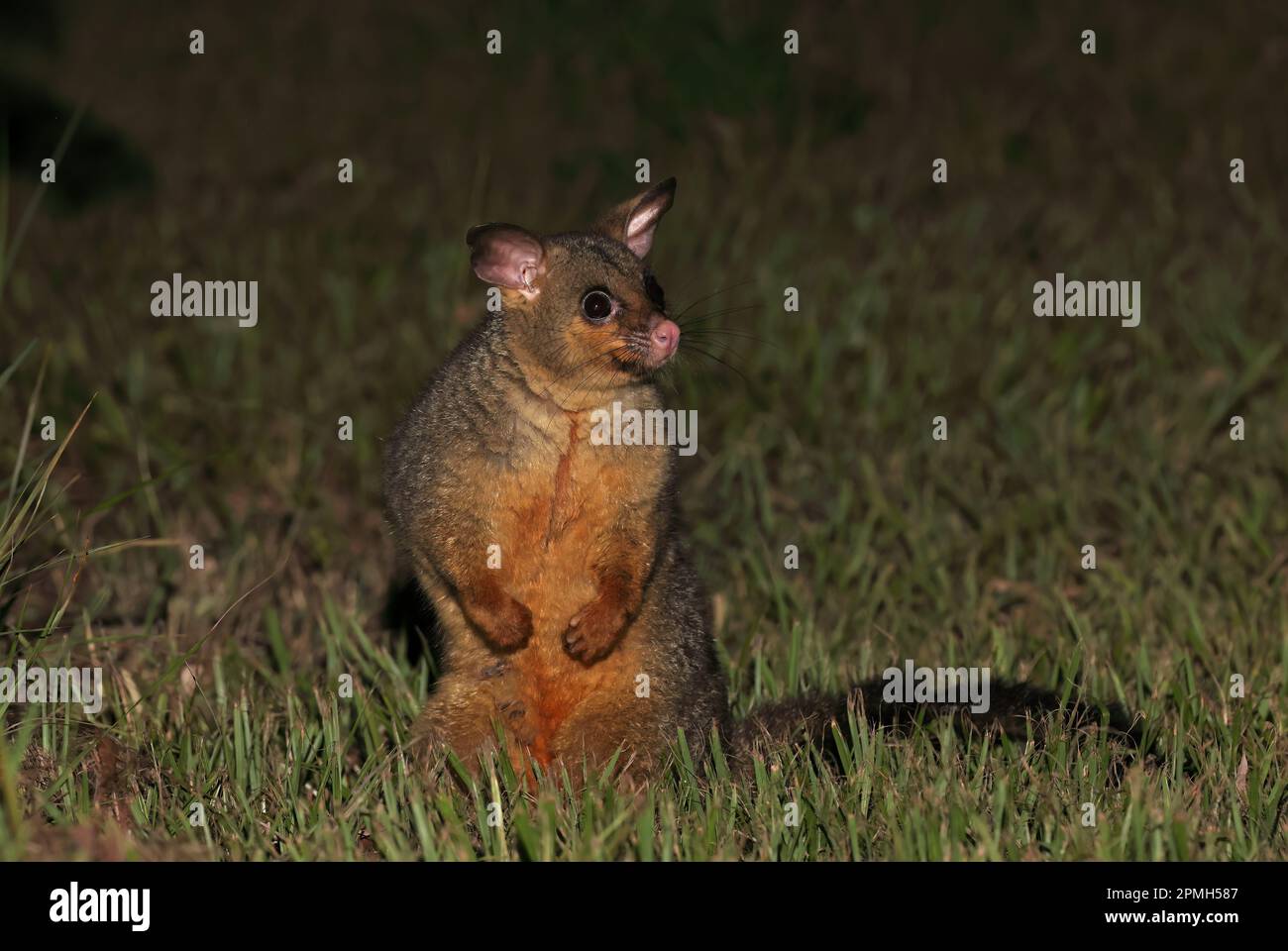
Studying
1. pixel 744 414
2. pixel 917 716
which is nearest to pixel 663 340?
pixel 917 716

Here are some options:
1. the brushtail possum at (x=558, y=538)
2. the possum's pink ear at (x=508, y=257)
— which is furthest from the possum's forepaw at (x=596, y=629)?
the possum's pink ear at (x=508, y=257)

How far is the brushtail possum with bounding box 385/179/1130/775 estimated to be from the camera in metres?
4.63

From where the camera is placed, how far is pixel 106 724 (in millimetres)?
5004

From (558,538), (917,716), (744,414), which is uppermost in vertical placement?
(744,414)

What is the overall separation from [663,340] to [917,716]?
129cm

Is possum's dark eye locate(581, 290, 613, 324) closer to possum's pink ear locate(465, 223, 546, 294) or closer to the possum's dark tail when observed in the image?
possum's pink ear locate(465, 223, 546, 294)

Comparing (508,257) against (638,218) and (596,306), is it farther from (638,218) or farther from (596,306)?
(638,218)

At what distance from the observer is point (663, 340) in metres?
4.58

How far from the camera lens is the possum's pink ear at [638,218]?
16.6ft

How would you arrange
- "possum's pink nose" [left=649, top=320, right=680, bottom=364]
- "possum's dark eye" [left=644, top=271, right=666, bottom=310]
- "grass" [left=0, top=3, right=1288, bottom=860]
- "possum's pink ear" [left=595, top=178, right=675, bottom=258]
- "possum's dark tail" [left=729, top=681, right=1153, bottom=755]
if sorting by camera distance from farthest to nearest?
"possum's pink ear" [left=595, top=178, right=675, bottom=258] < "possum's dark eye" [left=644, top=271, right=666, bottom=310] < "possum's dark tail" [left=729, top=681, right=1153, bottom=755] < "possum's pink nose" [left=649, top=320, right=680, bottom=364] < "grass" [left=0, top=3, right=1288, bottom=860]

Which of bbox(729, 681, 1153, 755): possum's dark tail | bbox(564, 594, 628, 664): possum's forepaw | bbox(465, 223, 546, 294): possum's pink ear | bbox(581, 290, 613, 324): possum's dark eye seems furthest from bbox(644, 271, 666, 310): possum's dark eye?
bbox(729, 681, 1153, 755): possum's dark tail

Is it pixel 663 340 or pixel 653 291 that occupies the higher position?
pixel 653 291

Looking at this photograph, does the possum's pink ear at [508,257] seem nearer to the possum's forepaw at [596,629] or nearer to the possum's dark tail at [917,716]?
the possum's forepaw at [596,629]

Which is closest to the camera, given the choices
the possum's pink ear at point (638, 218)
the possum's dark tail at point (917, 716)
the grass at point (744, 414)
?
the grass at point (744, 414)
